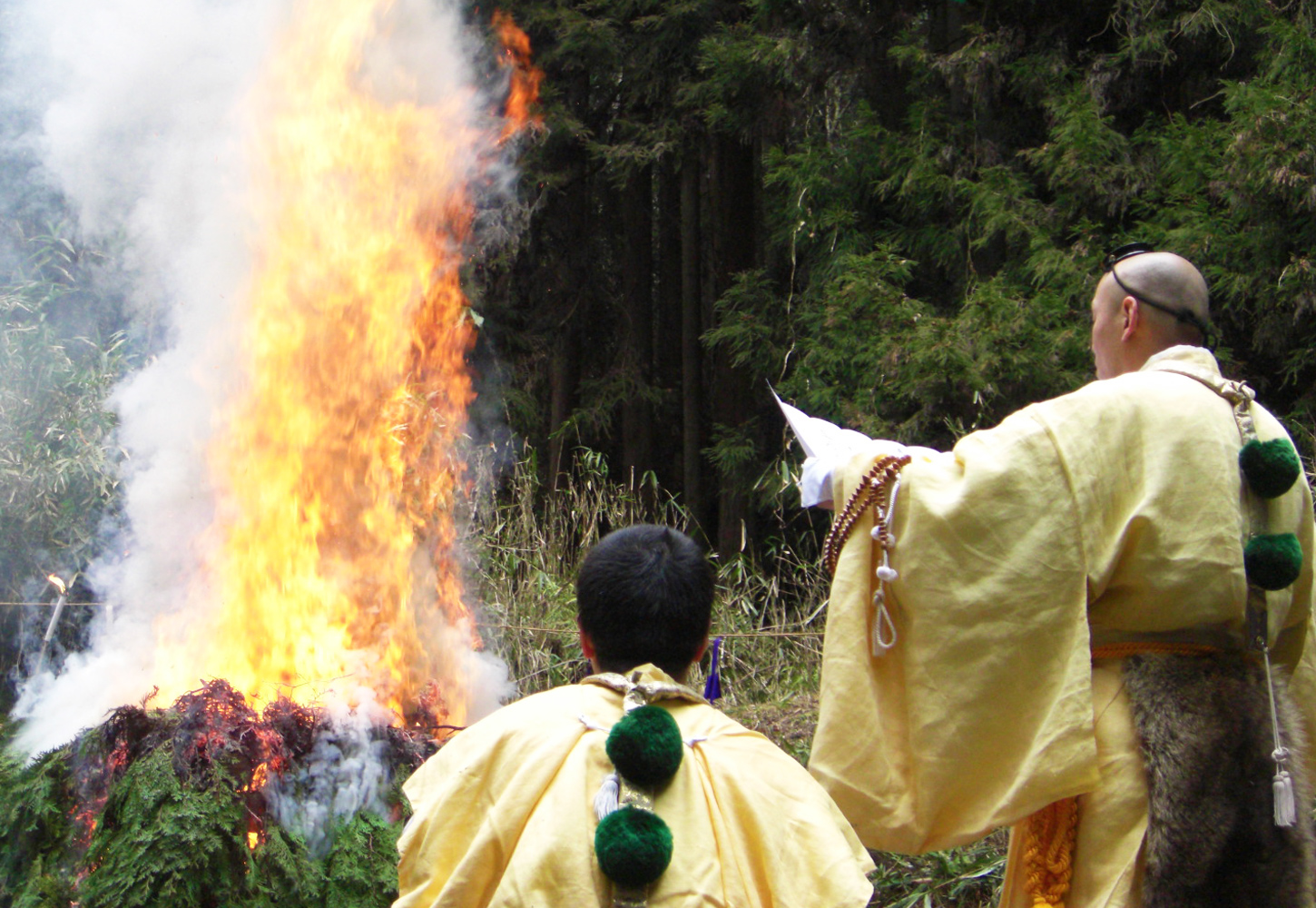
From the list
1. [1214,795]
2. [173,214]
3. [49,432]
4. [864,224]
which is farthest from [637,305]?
[1214,795]

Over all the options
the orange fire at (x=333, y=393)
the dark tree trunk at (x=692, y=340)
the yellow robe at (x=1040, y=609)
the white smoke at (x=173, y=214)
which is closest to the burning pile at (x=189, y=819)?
the white smoke at (x=173, y=214)

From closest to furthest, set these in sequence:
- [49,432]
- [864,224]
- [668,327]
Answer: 1. [49,432]
2. [864,224]
3. [668,327]

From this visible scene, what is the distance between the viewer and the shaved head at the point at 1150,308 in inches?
100

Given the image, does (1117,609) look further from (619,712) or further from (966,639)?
(619,712)

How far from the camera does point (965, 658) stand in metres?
2.33

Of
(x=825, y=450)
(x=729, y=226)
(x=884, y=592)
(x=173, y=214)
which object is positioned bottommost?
(x=884, y=592)

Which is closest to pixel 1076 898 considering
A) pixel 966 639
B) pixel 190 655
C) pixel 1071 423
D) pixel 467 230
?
pixel 966 639

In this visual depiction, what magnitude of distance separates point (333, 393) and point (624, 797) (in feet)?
10.2

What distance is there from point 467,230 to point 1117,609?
702 cm

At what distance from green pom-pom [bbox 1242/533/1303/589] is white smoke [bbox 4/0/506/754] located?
3.20 metres

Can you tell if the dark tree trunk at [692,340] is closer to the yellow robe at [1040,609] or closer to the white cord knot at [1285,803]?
the yellow robe at [1040,609]

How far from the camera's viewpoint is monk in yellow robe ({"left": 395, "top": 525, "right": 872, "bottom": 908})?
1759 mm

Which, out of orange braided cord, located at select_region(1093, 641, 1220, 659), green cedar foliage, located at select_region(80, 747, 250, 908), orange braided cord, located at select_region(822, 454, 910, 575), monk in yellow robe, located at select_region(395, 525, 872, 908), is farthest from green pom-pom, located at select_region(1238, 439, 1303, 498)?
green cedar foliage, located at select_region(80, 747, 250, 908)

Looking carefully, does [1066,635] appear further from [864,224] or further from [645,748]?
[864,224]
